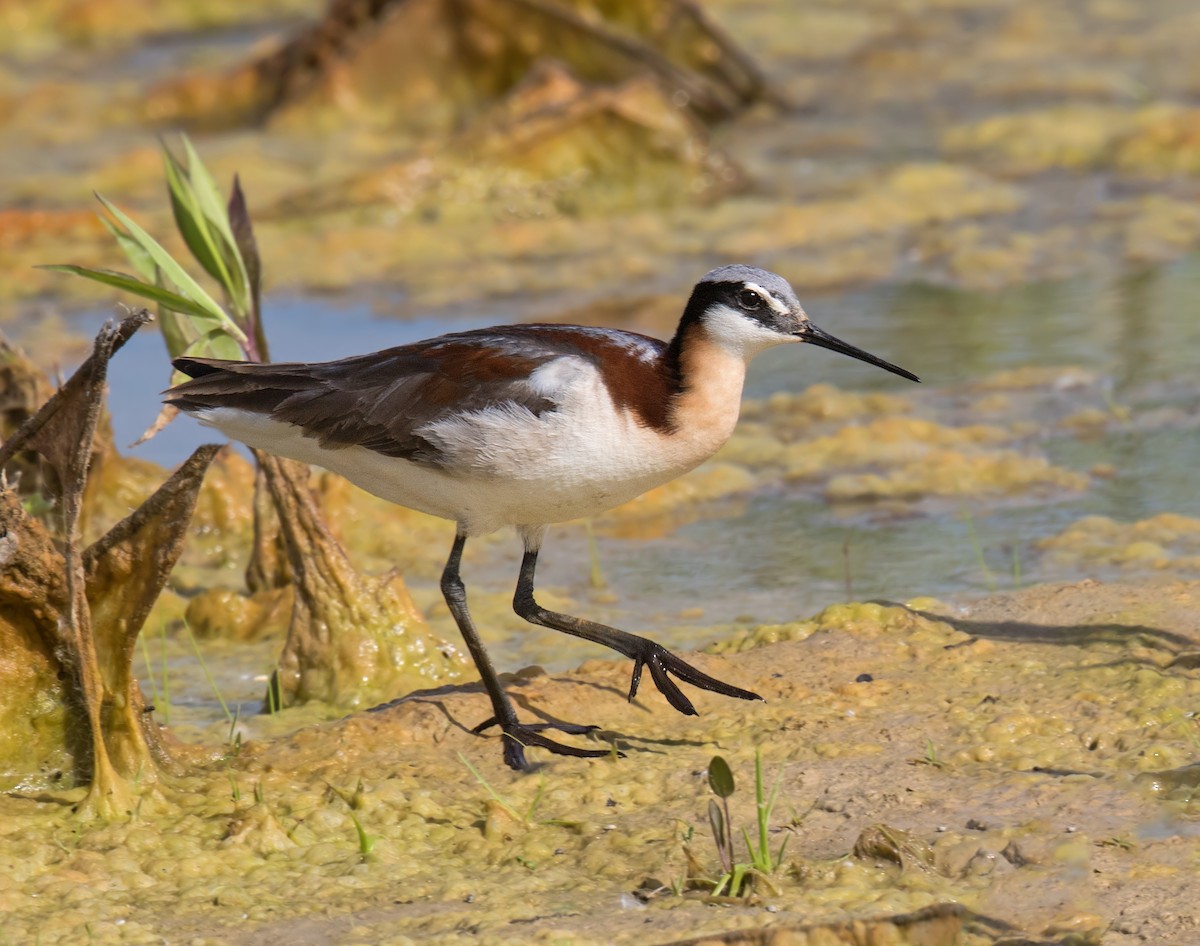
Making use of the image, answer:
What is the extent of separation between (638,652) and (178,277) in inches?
61.0

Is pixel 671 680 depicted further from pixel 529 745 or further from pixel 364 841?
pixel 364 841

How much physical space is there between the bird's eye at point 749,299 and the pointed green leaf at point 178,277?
4.45 feet

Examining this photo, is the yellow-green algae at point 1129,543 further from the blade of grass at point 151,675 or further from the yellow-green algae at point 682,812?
the blade of grass at point 151,675

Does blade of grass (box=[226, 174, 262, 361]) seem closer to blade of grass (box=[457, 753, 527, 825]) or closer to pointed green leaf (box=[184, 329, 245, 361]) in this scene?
pointed green leaf (box=[184, 329, 245, 361])

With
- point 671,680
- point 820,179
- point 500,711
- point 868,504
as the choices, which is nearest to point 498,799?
point 500,711

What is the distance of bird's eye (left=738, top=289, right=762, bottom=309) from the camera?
450 cm

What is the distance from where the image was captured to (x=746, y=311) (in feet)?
14.8

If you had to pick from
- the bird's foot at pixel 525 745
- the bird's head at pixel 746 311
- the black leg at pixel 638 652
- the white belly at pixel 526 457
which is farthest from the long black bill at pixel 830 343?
the bird's foot at pixel 525 745

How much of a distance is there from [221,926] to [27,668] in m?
0.90

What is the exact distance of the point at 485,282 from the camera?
8789 millimetres

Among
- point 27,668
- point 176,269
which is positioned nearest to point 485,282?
point 176,269

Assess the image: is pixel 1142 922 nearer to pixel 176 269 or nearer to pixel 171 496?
pixel 171 496

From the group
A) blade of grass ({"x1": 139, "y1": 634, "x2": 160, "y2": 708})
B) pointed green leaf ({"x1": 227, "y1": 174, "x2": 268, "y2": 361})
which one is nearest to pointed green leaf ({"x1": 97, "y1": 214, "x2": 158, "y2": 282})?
pointed green leaf ({"x1": 227, "y1": 174, "x2": 268, "y2": 361})

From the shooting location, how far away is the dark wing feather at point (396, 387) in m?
4.43
